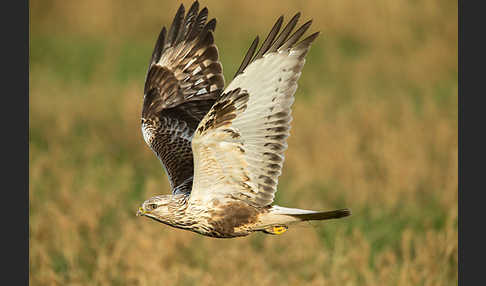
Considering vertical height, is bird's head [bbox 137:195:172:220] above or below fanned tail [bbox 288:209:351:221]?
above

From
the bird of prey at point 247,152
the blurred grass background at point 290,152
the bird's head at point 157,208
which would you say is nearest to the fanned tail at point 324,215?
the bird of prey at point 247,152

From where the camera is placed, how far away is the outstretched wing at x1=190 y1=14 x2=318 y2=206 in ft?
16.1

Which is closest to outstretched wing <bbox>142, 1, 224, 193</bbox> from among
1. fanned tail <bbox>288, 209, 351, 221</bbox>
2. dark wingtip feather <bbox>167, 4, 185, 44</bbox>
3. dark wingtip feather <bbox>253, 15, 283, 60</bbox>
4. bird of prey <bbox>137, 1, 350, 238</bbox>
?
dark wingtip feather <bbox>167, 4, 185, 44</bbox>

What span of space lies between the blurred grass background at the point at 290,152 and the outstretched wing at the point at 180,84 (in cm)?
191

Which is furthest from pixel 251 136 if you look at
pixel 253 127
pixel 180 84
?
pixel 180 84

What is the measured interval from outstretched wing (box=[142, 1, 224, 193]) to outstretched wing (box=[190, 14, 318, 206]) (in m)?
0.99

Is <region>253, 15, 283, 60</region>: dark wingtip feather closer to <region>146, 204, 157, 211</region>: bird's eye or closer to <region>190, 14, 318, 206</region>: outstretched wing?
<region>190, 14, 318, 206</region>: outstretched wing

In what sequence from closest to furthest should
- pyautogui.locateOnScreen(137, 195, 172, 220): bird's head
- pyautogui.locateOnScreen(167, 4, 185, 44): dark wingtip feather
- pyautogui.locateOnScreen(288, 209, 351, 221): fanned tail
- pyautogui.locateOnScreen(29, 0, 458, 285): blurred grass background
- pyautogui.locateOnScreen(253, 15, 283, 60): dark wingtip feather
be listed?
1. pyautogui.locateOnScreen(288, 209, 351, 221): fanned tail
2. pyautogui.locateOnScreen(253, 15, 283, 60): dark wingtip feather
3. pyautogui.locateOnScreen(137, 195, 172, 220): bird's head
4. pyautogui.locateOnScreen(167, 4, 185, 44): dark wingtip feather
5. pyautogui.locateOnScreen(29, 0, 458, 285): blurred grass background

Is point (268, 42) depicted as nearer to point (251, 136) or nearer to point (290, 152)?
point (251, 136)

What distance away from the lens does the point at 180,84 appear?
644cm

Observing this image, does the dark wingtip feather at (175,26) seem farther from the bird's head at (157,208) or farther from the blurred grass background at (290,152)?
the blurred grass background at (290,152)

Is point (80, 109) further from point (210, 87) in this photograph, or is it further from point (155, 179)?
point (210, 87)

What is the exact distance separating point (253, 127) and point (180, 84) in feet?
5.15

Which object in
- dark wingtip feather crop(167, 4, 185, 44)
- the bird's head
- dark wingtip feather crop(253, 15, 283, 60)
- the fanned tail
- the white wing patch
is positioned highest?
dark wingtip feather crop(167, 4, 185, 44)
